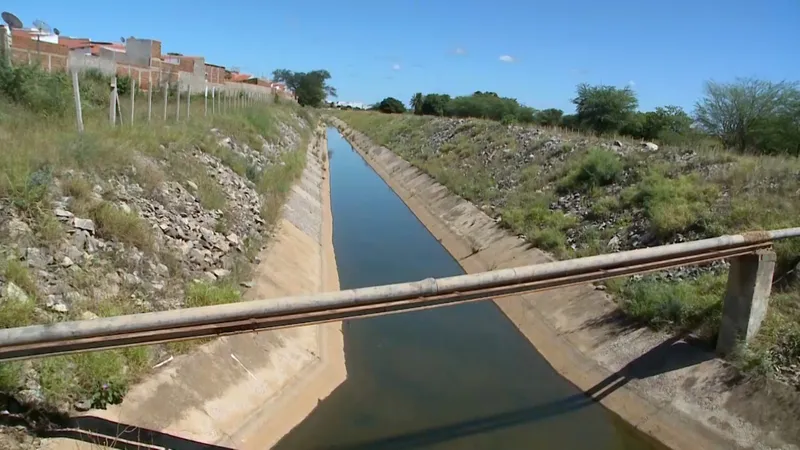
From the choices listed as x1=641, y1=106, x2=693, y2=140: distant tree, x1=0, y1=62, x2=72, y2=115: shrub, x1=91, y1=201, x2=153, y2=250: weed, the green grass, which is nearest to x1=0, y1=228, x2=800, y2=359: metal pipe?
the green grass

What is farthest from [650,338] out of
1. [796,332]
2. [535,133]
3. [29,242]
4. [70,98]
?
[535,133]

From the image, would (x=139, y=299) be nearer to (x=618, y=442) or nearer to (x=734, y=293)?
(x=618, y=442)

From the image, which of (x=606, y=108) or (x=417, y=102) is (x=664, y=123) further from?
(x=417, y=102)

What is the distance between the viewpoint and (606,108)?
4412 centimetres

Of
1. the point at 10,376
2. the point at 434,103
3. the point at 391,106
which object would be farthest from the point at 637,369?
the point at 391,106

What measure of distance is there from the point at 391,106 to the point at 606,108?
283ft

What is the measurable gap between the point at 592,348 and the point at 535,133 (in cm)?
1953

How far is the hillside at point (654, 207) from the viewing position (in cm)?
1009

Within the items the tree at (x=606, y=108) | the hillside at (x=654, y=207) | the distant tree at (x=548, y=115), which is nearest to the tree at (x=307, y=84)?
the distant tree at (x=548, y=115)

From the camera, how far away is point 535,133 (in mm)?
29125

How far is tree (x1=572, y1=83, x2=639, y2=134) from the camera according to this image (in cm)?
4356

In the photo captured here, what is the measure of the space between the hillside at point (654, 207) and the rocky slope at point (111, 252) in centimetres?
778

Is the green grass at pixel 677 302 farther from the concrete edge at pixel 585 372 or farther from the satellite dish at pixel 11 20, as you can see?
the satellite dish at pixel 11 20

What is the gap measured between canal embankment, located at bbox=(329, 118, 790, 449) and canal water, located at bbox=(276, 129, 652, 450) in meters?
0.32
